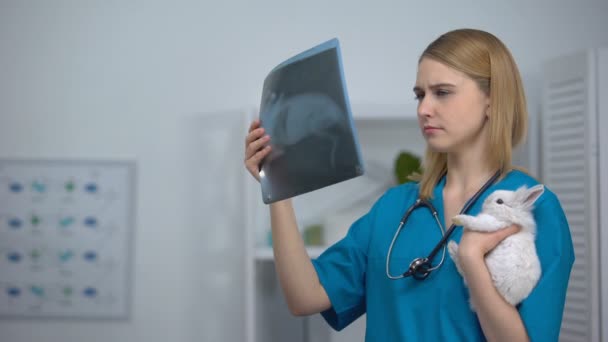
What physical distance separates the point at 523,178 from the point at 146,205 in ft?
4.95

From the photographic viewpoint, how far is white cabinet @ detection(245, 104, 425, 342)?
6.88 ft

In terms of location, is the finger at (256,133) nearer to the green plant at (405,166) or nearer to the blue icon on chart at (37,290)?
the green plant at (405,166)

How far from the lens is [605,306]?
72.7 inches

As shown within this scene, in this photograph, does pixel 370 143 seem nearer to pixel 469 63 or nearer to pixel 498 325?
pixel 469 63

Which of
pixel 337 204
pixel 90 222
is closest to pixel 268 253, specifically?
pixel 337 204

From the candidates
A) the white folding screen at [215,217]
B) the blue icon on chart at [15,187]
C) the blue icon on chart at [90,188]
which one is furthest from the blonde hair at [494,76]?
the blue icon on chart at [15,187]

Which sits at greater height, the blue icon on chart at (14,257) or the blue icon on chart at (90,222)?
the blue icon on chart at (90,222)

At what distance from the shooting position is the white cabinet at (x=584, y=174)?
187cm

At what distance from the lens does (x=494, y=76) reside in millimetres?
1118

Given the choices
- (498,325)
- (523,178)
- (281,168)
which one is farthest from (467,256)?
(281,168)

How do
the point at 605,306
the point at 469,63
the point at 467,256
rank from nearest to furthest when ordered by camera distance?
the point at 467,256 < the point at 469,63 < the point at 605,306

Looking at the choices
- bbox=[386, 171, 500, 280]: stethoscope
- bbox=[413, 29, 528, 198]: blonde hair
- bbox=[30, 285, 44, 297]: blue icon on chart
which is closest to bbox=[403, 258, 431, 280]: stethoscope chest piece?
bbox=[386, 171, 500, 280]: stethoscope

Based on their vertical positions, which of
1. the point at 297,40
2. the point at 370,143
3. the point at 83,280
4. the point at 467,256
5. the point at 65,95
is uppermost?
the point at 297,40

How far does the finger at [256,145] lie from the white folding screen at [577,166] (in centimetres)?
116
